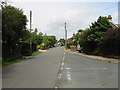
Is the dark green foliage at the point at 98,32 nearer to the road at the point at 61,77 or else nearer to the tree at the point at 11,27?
the tree at the point at 11,27

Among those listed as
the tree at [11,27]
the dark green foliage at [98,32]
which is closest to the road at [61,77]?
the tree at [11,27]

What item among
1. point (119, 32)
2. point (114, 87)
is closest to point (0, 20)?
point (114, 87)

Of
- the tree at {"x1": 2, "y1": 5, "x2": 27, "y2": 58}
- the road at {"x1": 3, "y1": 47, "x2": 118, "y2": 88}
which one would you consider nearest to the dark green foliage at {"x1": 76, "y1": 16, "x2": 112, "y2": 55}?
the tree at {"x1": 2, "y1": 5, "x2": 27, "y2": 58}

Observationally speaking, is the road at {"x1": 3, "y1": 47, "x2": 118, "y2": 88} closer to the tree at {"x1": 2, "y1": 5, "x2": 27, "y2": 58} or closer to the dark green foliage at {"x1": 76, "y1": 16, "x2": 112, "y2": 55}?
the tree at {"x1": 2, "y1": 5, "x2": 27, "y2": 58}

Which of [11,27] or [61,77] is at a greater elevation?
[11,27]

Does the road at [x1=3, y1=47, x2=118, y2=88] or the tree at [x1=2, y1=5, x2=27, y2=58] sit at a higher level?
the tree at [x1=2, y1=5, x2=27, y2=58]

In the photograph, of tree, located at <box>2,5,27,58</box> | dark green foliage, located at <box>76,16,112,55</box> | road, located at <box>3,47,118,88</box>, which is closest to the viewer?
road, located at <box>3,47,118,88</box>

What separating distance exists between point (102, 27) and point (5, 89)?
965 inches

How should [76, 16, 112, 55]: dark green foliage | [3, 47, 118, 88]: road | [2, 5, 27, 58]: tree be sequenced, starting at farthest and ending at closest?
[76, 16, 112, 55]: dark green foliage < [2, 5, 27, 58]: tree < [3, 47, 118, 88]: road

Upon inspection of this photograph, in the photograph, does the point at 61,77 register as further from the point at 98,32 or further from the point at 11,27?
the point at 98,32

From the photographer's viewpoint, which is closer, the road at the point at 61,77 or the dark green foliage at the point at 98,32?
the road at the point at 61,77

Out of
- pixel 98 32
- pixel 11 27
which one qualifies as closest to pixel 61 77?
pixel 11 27

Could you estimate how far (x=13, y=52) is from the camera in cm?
2288

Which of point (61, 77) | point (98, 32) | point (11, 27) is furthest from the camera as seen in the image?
point (98, 32)
